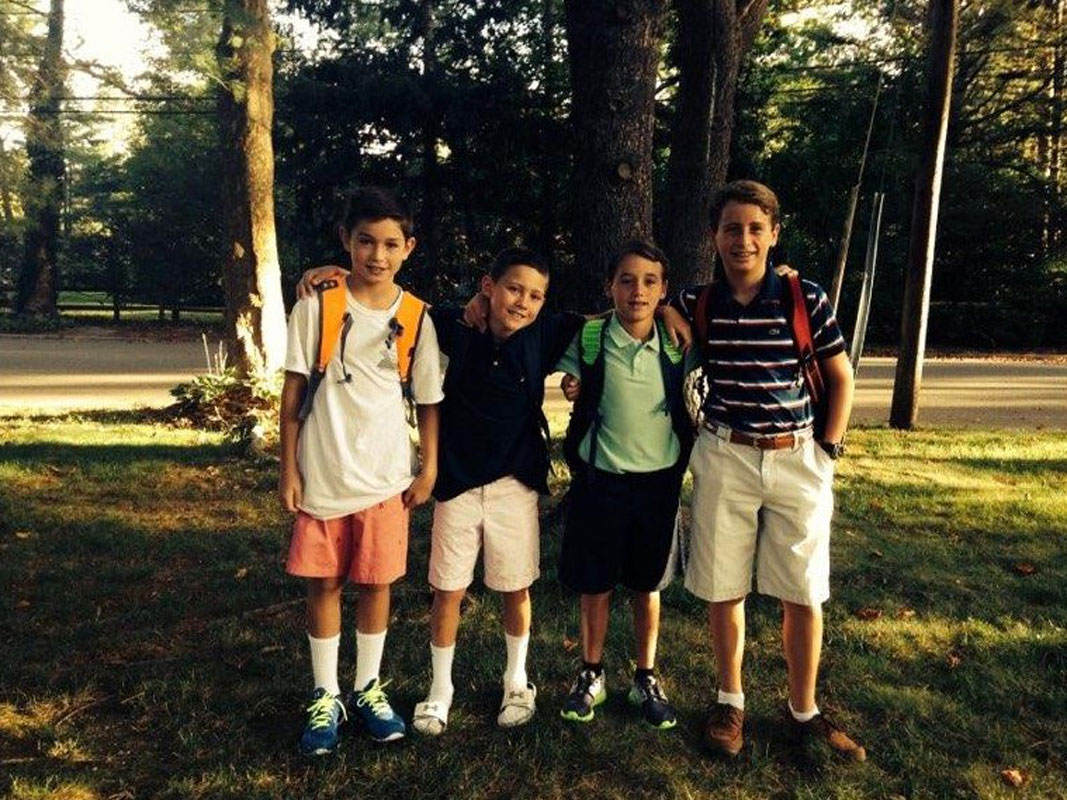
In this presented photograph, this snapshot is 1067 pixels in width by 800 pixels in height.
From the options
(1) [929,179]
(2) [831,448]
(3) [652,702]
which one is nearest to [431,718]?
(3) [652,702]

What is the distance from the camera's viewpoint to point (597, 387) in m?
3.03

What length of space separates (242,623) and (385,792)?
1.65 metres

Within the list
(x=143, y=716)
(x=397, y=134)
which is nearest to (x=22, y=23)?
(x=397, y=134)

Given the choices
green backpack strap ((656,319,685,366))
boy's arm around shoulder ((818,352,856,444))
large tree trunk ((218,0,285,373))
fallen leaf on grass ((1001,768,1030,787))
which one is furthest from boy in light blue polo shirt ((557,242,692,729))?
large tree trunk ((218,0,285,373))

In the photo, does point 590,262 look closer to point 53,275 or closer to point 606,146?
point 606,146

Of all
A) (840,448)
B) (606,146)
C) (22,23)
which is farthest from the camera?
(22,23)

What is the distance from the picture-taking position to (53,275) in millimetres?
25125

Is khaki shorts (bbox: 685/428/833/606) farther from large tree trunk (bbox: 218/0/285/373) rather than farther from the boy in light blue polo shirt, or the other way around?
large tree trunk (bbox: 218/0/285/373)

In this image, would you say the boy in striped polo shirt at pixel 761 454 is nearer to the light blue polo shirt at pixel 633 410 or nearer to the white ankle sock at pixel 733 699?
the white ankle sock at pixel 733 699

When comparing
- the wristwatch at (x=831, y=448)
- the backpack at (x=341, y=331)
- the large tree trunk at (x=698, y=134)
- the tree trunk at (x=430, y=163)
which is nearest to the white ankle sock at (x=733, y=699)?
the wristwatch at (x=831, y=448)

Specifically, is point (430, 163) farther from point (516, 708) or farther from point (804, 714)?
point (804, 714)

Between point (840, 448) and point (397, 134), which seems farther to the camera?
point (397, 134)

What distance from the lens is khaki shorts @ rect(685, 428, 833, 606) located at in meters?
2.85

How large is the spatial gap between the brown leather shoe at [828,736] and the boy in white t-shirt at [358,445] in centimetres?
142
